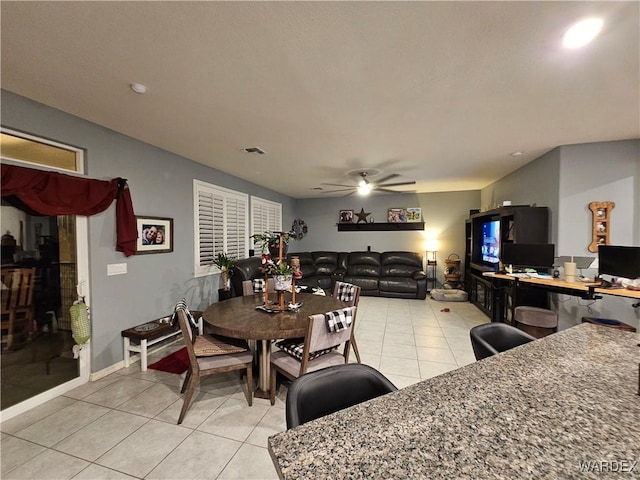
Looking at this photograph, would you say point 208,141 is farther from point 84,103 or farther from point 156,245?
point 156,245

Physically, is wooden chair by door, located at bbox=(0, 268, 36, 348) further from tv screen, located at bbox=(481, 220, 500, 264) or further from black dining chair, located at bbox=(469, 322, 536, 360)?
tv screen, located at bbox=(481, 220, 500, 264)

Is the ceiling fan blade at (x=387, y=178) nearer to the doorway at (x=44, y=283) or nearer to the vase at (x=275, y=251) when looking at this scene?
the vase at (x=275, y=251)

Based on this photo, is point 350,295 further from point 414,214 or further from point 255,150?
point 414,214

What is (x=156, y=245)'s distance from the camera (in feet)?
11.7

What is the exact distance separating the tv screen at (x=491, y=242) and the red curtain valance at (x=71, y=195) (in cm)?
555

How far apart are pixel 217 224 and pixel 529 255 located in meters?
4.90

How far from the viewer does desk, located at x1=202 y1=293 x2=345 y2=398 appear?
2117mm

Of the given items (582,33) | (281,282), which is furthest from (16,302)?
(582,33)

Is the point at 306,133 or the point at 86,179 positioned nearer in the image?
the point at 86,179

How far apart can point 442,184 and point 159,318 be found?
6017 mm

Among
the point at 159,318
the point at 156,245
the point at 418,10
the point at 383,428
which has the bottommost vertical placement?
the point at 159,318

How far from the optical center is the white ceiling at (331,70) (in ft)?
4.83

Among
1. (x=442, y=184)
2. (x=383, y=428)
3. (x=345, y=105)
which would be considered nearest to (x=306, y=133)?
(x=345, y=105)

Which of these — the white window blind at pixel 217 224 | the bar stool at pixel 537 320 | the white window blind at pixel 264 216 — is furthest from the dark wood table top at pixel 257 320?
the white window blind at pixel 264 216
